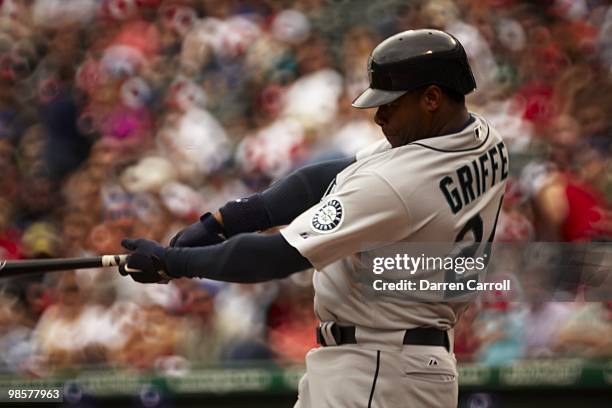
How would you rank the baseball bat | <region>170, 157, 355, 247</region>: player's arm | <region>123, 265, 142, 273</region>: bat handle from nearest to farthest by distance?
<region>123, 265, 142, 273</region>: bat handle, the baseball bat, <region>170, 157, 355, 247</region>: player's arm

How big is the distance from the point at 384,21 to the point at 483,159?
3804mm

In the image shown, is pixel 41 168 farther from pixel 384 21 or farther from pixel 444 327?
pixel 444 327

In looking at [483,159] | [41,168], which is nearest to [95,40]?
[41,168]

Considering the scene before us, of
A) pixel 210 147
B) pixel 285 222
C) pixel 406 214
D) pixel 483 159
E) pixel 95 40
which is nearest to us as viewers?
pixel 406 214

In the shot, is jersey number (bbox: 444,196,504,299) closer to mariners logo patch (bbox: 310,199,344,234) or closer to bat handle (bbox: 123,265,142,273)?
mariners logo patch (bbox: 310,199,344,234)

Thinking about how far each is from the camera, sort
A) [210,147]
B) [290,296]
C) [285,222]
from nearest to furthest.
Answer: [285,222]
[290,296]
[210,147]

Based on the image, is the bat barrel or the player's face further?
the bat barrel

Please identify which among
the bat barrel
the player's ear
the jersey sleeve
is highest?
the player's ear

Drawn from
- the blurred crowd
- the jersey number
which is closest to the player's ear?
the jersey number

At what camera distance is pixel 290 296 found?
5863 mm

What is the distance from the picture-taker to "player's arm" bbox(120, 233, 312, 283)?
293 centimetres

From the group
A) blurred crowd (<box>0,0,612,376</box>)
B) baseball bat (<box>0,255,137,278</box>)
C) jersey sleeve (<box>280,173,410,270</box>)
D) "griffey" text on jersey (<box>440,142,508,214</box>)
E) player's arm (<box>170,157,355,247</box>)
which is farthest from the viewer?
blurred crowd (<box>0,0,612,376</box>)

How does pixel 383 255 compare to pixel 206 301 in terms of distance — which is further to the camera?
pixel 206 301

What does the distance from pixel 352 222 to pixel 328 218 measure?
66mm
